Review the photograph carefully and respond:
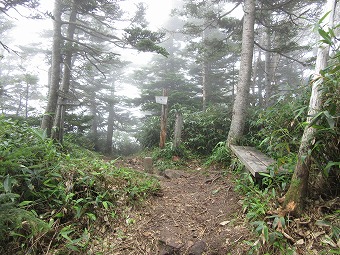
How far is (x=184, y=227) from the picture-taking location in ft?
9.44

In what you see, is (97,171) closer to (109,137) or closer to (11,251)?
(11,251)

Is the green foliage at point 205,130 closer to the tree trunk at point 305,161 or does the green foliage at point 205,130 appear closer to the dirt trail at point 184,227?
the dirt trail at point 184,227

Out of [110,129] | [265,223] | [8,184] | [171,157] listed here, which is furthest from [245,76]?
[110,129]

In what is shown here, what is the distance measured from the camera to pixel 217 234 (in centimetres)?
262

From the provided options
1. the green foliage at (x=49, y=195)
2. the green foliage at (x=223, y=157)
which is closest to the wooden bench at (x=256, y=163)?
the green foliage at (x=223, y=157)

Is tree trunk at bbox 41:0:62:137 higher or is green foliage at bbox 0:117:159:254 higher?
→ tree trunk at bbox 41:0:62:137

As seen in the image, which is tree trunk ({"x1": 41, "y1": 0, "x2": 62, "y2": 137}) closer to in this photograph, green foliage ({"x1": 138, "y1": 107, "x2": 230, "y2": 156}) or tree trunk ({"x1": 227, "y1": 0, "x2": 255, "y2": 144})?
green foliage ({"x1": 138, "y1": 107, "x2": 230, "y2": 156})

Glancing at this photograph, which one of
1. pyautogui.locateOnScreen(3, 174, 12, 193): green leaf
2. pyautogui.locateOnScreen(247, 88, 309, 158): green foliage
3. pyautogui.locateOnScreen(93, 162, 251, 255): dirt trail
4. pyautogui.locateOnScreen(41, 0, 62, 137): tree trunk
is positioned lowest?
pyautogui.locateOnScreen(93, 162, 251, 255): dirt trail

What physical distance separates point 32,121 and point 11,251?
832 cm

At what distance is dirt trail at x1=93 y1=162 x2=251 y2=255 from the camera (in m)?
2.40

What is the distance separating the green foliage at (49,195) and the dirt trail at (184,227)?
0.32 metres

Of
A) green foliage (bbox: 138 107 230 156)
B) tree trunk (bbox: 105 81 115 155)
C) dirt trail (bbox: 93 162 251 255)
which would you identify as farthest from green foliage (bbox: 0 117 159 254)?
tree trunk (bbox: 105 81 115 155)

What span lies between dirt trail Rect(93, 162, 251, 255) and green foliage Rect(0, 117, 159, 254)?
0.32 metres

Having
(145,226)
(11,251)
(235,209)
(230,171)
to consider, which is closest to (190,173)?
(230,171)
